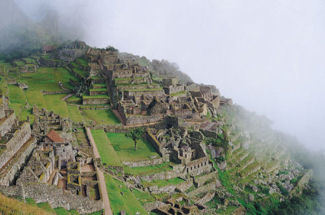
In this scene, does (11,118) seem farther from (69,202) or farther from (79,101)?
(79,101)

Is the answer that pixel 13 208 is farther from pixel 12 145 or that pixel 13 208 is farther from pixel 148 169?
pixel 148 169

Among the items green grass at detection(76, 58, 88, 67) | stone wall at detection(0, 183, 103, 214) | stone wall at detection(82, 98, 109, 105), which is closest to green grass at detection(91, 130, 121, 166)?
stone wall at detection(0, 183, 103, 214)

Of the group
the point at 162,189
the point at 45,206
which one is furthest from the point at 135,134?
the point at 45,206

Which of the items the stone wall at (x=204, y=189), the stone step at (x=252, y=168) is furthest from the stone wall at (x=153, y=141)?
the stone step at (x=252, y=168)

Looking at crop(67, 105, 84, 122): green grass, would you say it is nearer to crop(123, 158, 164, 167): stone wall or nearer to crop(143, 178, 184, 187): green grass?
crop(123, 158, 164, 167): stone wall

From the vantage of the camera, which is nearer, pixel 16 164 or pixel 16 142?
pixel 16 164

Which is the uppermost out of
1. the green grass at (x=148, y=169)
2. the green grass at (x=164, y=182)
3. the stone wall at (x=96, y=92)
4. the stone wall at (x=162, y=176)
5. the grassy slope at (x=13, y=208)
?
the stone wall at (x=96, y=92)

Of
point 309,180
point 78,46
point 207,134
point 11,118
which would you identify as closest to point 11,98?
point 11,118

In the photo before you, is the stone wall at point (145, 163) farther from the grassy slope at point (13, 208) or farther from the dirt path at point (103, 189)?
the grassy slope at point (13, 208)
